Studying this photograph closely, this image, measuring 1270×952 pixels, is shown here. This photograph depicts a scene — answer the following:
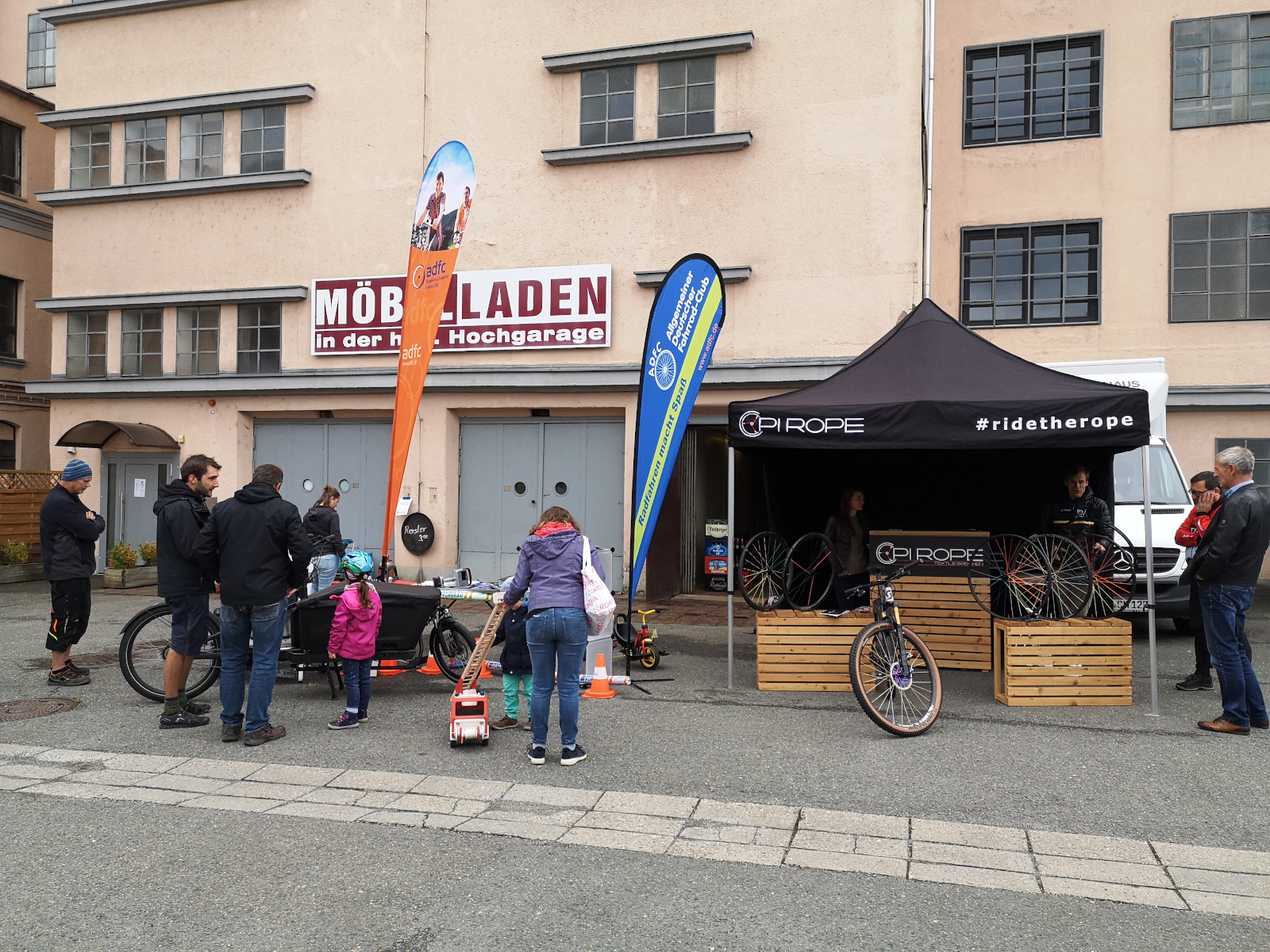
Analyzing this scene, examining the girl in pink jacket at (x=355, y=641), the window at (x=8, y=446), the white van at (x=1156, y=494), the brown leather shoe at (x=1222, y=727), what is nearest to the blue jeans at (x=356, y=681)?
the girl in pink jacket at (x=355, y=641)

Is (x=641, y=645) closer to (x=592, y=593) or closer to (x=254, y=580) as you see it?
(x=592, y=593)

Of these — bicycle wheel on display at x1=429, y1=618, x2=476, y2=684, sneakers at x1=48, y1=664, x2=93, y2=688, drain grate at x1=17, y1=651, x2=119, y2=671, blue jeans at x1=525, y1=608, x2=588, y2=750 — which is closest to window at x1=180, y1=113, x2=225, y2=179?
drain grate at x1=17, y1=651, x2=119, y2=671

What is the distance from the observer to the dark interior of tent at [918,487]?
9969 millimetres

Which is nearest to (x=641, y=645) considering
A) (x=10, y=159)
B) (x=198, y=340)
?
(x=198, y=340)

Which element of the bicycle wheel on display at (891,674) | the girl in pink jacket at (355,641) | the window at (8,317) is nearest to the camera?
the bicycle wheel on display at (891,674)

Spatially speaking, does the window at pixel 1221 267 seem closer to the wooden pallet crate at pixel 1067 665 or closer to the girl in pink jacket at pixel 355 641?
the wooden pallet crate at pixel 1067 665

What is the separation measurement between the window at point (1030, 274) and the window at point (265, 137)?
39.2 feet

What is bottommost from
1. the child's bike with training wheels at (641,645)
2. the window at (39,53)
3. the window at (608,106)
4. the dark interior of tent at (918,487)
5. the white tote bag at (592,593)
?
the child's bike with training wheels at (641,645)

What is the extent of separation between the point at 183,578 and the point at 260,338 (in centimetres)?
1054

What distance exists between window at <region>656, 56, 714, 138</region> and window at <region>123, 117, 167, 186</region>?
29.4 ft

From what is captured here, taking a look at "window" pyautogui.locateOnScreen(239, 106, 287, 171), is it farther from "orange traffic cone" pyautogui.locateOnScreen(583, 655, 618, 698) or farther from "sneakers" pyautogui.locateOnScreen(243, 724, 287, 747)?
"sneakers" pyautogui.locateOnScreen(243, 724, 287, 747)

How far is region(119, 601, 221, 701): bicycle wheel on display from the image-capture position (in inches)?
297

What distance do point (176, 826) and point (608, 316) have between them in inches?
418

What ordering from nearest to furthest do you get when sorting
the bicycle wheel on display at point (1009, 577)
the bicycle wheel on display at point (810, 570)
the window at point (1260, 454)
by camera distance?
1. the bicycle wheel on display at point (1009, 577)
2. the bicycle wheel on display at point (810, 570)
3. the window at point (1260, 454)
